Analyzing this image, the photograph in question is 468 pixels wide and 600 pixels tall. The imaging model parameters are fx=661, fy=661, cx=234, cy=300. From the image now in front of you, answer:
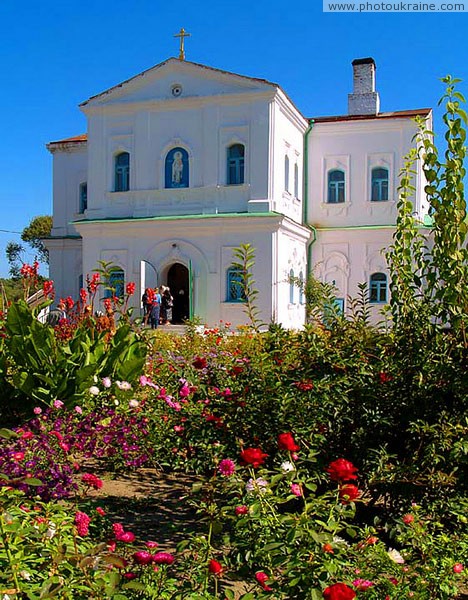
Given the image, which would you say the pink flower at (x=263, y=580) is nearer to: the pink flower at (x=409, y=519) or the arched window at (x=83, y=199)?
the pink flower at (x=409, y=519)

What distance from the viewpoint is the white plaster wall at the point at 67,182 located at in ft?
82.7

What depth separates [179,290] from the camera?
22.3m

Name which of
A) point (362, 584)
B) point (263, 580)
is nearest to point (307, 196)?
point (362, 584)

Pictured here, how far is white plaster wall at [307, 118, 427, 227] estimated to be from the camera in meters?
22.5

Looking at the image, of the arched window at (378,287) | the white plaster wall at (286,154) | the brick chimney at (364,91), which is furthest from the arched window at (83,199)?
the arched window at (378,287)

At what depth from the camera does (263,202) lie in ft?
63.2

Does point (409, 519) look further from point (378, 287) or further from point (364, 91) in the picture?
point (364, 91)

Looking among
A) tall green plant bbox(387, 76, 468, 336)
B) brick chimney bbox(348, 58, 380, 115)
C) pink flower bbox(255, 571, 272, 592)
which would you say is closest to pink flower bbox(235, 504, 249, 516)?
pink flower bbox(255, 571, 272, 592)

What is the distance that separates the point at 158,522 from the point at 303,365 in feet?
4.60

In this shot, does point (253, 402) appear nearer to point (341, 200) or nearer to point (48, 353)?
point (48, 353)

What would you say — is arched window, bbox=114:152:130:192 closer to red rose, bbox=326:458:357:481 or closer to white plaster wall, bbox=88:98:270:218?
white plaster wall, bbox=88:98:270:218

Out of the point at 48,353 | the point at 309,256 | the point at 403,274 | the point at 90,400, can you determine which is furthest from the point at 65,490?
the point at 309,256

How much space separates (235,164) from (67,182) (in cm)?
842

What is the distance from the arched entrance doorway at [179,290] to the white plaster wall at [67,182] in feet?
16.0
